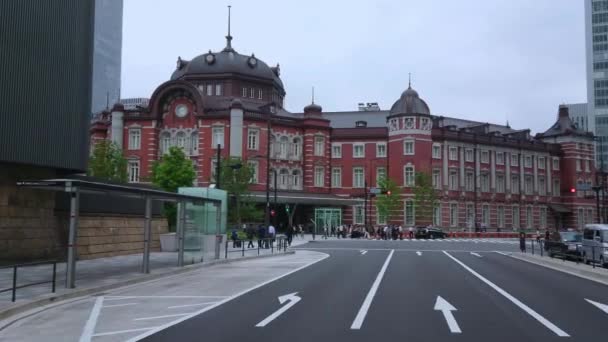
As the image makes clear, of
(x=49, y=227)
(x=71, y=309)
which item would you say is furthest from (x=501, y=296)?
(x=49, y=227)

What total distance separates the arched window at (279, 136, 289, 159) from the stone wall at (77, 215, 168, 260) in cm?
3615

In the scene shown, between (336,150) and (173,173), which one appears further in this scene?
(336,150)

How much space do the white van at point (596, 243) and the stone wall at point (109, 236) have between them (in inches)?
813

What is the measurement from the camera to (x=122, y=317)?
11.6 meters

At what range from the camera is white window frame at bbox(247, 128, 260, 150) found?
64000 mm

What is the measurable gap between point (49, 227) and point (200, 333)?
1565 centimetres

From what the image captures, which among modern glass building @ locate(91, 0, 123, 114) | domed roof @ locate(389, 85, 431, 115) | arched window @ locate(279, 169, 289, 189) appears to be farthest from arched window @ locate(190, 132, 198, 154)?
modern glass building @ locate(91, 0, 123, 114)

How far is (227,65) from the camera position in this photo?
69.6 meters

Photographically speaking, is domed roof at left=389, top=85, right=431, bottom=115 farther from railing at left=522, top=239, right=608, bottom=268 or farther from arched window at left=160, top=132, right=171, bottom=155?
railing at left=522, top=239, right=608, bottom=268

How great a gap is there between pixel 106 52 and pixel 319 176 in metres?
103

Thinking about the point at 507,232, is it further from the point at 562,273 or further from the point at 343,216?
the point at 562,273

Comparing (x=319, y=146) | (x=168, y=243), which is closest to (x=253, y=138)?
(x=319, y=146)

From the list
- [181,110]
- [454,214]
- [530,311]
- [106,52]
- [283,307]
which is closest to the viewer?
[530,311]

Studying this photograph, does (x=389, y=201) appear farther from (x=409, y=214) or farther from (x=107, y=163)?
(x=107, y=163)
